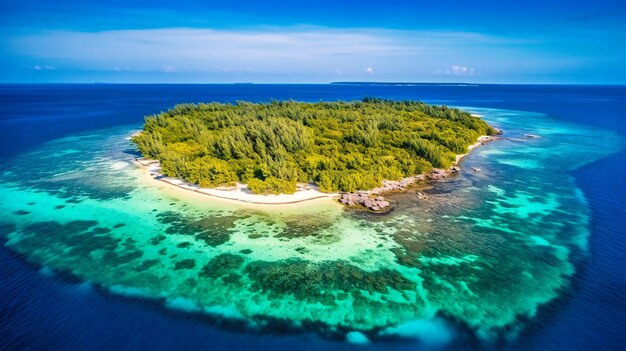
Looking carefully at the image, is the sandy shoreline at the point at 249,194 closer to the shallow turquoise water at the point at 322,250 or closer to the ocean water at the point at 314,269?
the ocean water at the point at 314,269

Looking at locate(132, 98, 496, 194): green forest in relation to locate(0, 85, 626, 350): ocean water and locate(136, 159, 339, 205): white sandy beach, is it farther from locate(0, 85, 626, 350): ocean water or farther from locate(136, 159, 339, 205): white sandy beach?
locate(0, 85, 626, 350): ocean water

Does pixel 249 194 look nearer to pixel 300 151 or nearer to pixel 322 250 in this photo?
pixel 300 151

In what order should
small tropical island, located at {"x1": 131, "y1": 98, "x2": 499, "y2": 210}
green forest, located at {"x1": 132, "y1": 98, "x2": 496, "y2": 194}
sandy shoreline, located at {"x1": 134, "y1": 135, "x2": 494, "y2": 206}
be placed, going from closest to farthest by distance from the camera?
sandy shoreline, located at {"x1": 134, "y1": 135, "x2": 494, "y2": 206}
small tropical island, located at {"x1": 131, "y1": 98, "x2": 499, "y2": 210}
green forest, located at {"x1": 132, "y1": 98, "x2": 496, "y2": 194}

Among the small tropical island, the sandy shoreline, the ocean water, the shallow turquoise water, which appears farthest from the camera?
the small tropical island

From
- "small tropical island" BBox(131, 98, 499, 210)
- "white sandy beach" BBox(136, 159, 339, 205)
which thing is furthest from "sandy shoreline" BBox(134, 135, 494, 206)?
"small tropical island" BBox(131, 98, 499, 210)

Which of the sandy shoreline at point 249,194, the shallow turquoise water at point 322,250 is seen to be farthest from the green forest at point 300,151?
the shallow turquoise water at point 322,250

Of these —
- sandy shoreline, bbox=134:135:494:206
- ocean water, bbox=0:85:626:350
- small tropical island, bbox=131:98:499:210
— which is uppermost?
small tropical island, bbox=131:98:499:210

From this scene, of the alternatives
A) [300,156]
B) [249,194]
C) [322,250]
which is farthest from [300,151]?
[322,250]

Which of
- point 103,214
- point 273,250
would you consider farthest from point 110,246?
point 273,250
